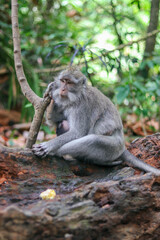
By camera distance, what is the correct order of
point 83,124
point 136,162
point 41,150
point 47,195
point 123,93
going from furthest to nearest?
point 123,93, point 83,124, point 136,162, point 41,150, point 47,195

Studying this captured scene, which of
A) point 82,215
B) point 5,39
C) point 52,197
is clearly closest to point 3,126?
point 5,39

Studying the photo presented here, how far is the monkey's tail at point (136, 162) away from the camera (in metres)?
4.14

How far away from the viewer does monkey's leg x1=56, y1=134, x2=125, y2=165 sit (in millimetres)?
4441

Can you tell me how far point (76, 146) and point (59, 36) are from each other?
6489 mm

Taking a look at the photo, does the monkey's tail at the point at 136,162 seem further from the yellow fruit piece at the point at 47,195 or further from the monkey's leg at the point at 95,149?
the yellow fruit piece at the point at 47,195

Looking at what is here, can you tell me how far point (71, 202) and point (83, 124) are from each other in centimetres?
221

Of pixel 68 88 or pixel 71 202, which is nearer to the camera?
pixel 71 202

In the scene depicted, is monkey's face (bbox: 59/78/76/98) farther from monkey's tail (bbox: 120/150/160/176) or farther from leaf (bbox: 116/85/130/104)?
leaf (bbox: 116/85/130/104)

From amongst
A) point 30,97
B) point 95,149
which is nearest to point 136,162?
point 95,149

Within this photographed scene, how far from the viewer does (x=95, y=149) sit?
4.55 metres

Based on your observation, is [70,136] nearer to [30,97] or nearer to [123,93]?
[30,97]

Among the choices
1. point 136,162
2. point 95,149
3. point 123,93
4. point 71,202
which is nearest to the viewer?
point 71,202

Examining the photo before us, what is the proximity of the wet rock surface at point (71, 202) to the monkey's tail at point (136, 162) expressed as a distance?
0.11 metres

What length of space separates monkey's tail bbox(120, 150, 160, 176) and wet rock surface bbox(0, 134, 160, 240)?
0.11 m
